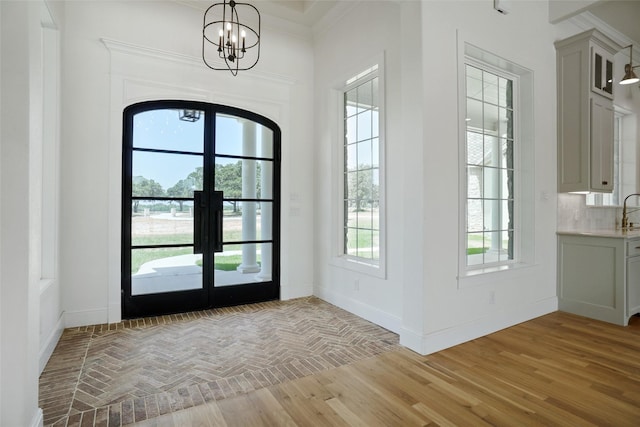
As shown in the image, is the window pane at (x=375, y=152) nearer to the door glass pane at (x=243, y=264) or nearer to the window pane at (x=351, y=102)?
the window pane at (x=351, y=102)

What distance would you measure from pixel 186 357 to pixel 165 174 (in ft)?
7.07

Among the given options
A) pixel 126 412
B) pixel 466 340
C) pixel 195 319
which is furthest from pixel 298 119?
pixel 126 412

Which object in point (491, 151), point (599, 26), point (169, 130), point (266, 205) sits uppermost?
point (599, 26)

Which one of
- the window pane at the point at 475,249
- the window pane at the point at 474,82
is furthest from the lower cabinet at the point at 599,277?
the window pane at the point at 474,82

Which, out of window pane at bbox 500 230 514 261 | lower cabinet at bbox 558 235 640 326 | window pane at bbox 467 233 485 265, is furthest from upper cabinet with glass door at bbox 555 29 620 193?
window pane at bbox 467 233 485 265

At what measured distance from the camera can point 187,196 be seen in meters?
3.96

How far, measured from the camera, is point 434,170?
286cm

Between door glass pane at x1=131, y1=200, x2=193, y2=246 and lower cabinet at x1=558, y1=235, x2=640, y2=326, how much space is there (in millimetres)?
4734

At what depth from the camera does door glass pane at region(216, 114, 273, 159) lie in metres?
4.17

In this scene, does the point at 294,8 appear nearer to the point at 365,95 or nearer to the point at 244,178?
the point at 365,95

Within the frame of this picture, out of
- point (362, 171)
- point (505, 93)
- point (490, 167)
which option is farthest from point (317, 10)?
point (490, 167)

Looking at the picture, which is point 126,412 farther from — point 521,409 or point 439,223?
point 439,223

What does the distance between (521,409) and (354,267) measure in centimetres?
215

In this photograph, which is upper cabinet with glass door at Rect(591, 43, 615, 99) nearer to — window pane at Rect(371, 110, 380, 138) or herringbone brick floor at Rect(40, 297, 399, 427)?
window pane at Rect(371, 110, 380, 138)
